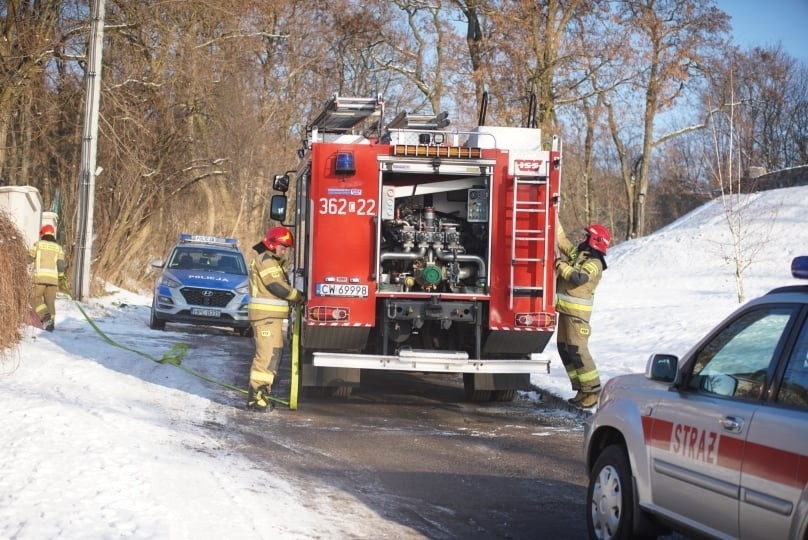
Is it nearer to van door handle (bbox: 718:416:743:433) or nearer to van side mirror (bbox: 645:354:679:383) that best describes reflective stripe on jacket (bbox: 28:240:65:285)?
van side mirror (bbox: 645:354:679:383)

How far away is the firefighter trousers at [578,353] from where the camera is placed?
11148mm

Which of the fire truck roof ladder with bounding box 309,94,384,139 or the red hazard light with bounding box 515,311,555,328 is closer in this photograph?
the red hazard light with bounding box 515,311,555,328

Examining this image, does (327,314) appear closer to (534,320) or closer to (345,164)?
(345,164)

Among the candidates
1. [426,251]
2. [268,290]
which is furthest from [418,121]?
[268,290]

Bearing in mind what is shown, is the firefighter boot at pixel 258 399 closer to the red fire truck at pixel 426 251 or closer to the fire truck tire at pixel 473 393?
the red fire truck at pixel 426 251

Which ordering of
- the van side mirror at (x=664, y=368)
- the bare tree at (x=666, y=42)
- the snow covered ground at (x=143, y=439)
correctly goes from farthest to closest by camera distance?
the bare tree at (x=666, y=42), the snow covered ground at (x=143, y=439), the van side mirror at (x=664, y=368)

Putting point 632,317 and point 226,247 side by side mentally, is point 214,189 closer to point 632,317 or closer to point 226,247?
point 226,247

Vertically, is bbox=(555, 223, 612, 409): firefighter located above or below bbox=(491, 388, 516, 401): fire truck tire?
above

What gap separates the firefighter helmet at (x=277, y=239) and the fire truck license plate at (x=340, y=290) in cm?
63

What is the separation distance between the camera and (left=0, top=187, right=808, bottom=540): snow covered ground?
576cm

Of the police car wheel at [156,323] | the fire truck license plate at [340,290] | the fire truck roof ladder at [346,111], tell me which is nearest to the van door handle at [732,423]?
the fire truck license plate at [340,290]

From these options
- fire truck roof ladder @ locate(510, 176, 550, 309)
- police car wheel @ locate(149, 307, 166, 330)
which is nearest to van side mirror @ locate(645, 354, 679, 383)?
fire truck roof ladder @ locate(510, 176, 550, 309)

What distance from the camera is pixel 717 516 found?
15.5 feet

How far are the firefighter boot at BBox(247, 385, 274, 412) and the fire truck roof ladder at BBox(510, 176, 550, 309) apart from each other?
269 centimetres
